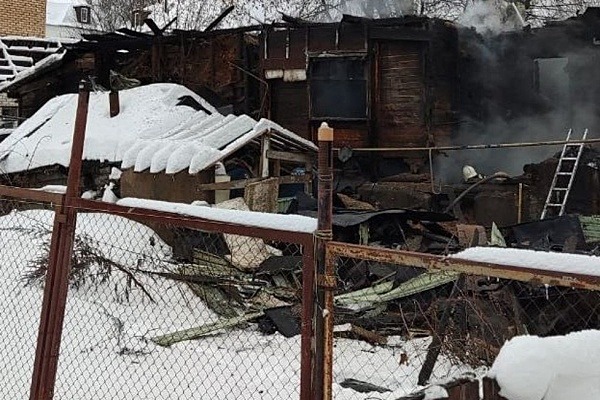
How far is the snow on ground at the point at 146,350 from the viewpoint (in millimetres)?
5188

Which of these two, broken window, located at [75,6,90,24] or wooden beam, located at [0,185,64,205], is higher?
broken window, located at [75,6,90,24]

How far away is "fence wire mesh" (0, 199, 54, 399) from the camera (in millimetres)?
5086

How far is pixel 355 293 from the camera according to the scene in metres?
7.50

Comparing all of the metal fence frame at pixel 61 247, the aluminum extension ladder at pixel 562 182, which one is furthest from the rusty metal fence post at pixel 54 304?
the aluminum extension ladder at pixel 562 182

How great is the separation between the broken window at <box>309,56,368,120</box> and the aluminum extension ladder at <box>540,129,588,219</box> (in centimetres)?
396

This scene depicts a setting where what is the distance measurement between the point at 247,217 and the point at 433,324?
3794mm

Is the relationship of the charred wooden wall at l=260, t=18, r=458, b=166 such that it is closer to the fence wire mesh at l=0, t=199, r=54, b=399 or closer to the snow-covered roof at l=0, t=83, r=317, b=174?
the snow-covered roof at l=0, t=83, r=317, b=174

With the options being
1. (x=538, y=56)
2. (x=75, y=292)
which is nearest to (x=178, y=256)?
(x=75, y=292)

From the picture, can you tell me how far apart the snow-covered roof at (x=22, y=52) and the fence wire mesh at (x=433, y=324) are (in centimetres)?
1515

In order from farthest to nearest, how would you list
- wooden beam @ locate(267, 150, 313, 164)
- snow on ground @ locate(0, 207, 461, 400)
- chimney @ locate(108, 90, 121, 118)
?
1. chimney @ locate(108, 90, 121, 118)
2. wooden beam @ locate(267, 150, 313, 164)
3. snow on ground @ locate(0, 207, 461, 400)

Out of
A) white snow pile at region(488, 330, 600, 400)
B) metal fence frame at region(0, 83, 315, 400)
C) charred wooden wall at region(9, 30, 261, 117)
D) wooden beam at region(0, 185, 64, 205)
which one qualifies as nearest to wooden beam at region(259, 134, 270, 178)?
charred wooden wall at region(9, 30, 261, 117)

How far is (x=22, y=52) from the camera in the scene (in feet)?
66.6

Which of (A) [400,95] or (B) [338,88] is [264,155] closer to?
(B) [338,88]

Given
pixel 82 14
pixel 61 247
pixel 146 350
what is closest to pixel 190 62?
pixel 146 350
